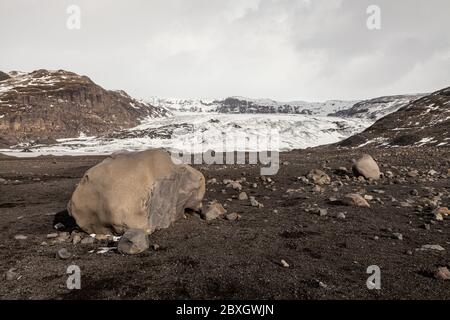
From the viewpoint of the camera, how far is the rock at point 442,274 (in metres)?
8.38

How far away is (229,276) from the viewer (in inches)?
347

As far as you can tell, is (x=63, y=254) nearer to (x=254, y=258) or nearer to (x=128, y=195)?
(x=128, y=195)

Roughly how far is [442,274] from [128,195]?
9.18 metres

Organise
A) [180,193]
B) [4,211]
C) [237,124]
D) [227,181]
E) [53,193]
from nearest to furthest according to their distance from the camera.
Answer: [180,193] < [4,211] < [53,193] < [227,181] < [237,124]

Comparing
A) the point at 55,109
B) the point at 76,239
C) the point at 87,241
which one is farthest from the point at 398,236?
the point at 55,109

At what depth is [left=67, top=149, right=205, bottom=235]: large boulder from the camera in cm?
1213

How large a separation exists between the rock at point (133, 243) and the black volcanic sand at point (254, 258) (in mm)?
268

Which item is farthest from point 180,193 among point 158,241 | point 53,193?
point 53,193

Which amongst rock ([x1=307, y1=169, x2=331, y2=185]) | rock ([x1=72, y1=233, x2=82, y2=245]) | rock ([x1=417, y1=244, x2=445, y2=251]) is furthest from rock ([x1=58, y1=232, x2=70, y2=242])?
rock ([x1=307, y1=169, x2=331, y2=185])

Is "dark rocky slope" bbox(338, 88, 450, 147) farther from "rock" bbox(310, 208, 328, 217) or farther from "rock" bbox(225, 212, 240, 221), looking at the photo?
"rock" bbox(225, 212, 240, 221)

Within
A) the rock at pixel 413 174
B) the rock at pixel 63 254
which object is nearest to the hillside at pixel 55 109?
the rock at pixel 413 174

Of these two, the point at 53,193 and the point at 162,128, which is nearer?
the point at 53,193
